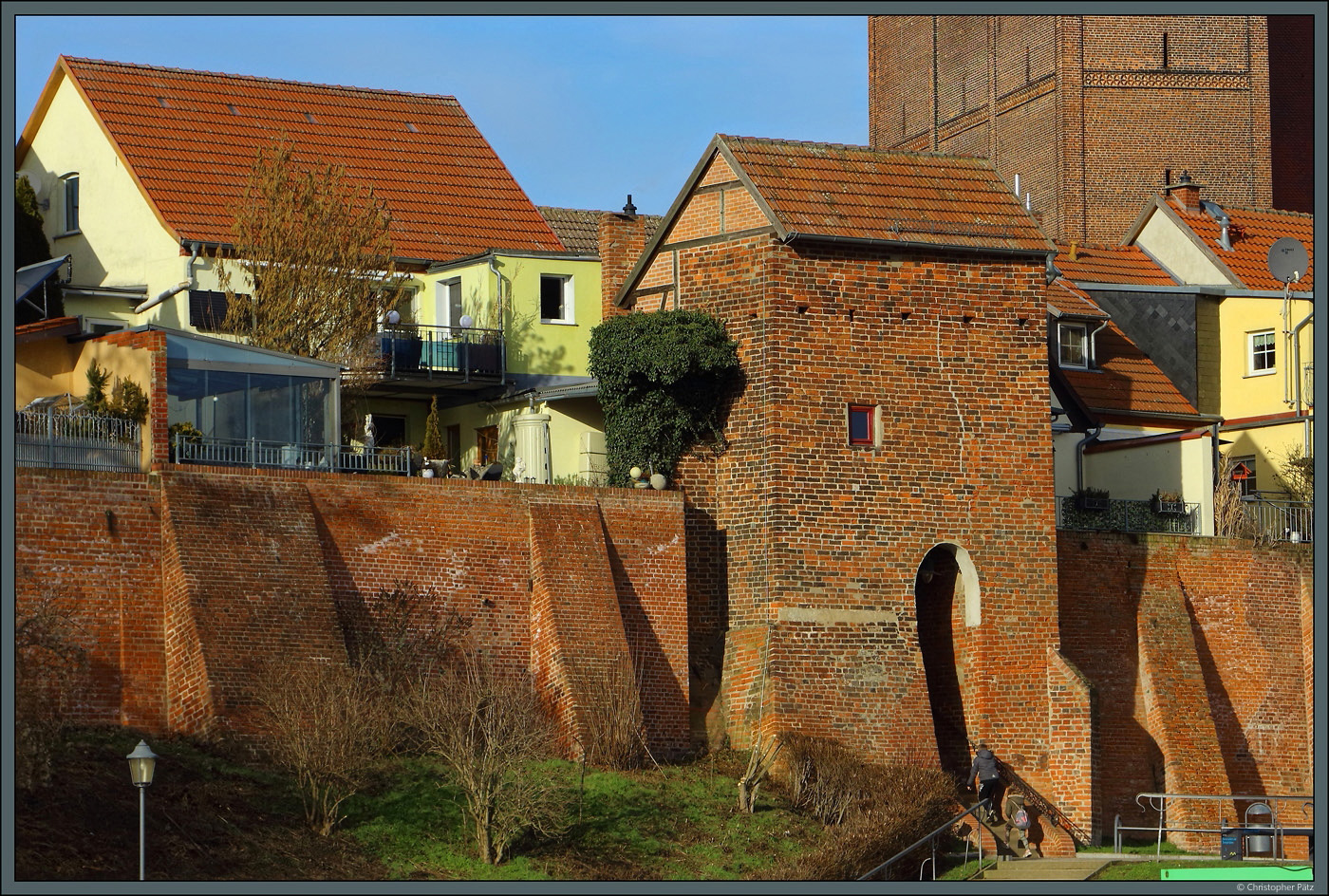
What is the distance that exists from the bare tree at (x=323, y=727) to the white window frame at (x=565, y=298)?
41.8 feet

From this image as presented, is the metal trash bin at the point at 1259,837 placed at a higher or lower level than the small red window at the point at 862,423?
lower

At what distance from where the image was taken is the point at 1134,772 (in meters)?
34.9

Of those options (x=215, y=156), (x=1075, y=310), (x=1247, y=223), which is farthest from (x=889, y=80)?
(x=215, y=156)

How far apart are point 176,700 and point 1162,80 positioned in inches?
1354

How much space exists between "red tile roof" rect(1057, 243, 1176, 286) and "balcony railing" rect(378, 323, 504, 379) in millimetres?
12055

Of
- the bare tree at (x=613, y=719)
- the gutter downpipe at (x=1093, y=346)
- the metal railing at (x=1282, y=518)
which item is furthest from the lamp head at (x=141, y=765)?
the gutter downpipe at (x=1093, y=346)

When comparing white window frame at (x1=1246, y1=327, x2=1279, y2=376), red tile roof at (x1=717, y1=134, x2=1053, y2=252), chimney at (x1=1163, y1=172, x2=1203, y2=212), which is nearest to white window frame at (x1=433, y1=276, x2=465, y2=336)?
red tile roof at (x1=717, y1=134, x2=1053, y2=252)

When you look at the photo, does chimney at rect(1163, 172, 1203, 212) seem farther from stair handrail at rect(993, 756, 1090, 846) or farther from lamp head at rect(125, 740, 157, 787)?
lamp head at rect(125, 740, 157, 787)

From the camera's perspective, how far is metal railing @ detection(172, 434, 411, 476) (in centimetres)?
2925

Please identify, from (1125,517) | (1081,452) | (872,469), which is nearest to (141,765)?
(872,469)

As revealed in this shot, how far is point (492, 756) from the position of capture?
87.2ft

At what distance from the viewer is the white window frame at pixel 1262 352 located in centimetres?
4272

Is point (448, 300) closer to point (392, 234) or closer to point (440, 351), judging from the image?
point (392, 234)

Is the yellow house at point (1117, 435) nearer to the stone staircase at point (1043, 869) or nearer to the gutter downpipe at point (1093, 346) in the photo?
the gutter downpipe at point (1093, 346)
